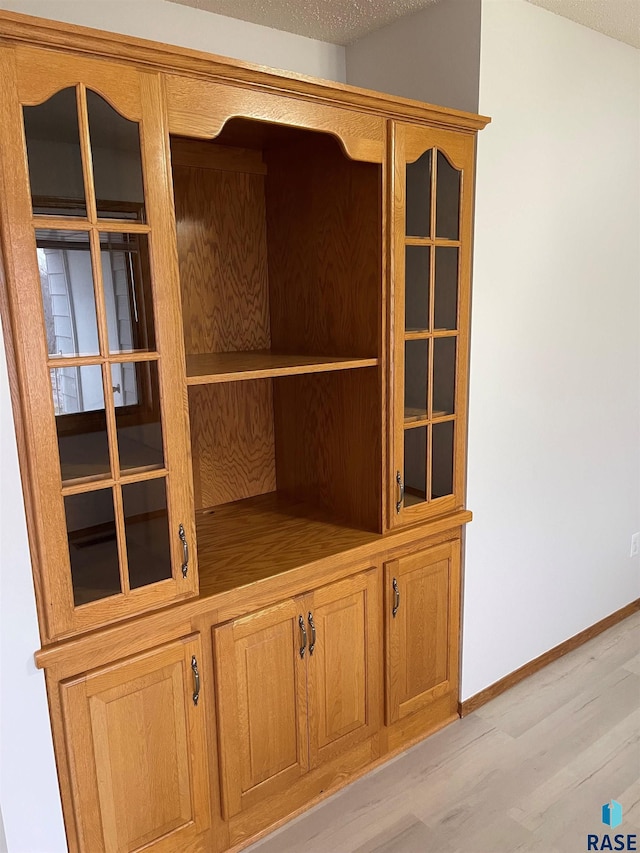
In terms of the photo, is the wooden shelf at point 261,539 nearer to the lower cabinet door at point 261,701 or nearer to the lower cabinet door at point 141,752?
the lower cabinet door at point 261,701

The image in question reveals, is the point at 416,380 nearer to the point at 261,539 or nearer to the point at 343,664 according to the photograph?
the point at 261,539

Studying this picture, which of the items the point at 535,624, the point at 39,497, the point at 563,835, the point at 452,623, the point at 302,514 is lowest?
the point at 563,835

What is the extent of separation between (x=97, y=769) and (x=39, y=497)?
28.0 inches

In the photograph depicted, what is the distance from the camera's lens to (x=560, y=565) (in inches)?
109

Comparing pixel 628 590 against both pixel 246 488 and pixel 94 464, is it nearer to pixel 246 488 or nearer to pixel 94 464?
pixel 246 488

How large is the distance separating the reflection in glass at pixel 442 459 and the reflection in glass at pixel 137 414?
99 centimetres

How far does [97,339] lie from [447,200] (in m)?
1.21

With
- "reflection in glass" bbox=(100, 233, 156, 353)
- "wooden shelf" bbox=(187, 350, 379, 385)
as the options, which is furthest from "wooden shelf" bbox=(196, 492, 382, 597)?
"reflection in glass" bbox=(100, 233, 156, 353)

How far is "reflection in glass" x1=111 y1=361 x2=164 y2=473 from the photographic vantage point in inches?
58.3

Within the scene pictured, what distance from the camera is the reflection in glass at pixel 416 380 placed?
2.06m

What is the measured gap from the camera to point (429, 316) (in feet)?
6.80

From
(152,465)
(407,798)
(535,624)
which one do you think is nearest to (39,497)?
(152,465)

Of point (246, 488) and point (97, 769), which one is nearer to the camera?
point (97, 769)

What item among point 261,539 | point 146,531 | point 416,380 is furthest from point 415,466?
point 146,531
